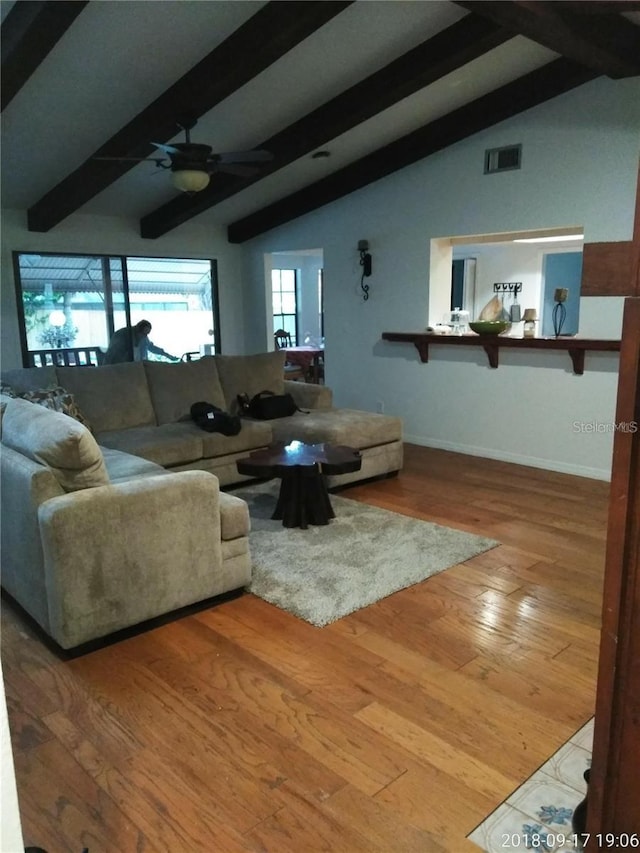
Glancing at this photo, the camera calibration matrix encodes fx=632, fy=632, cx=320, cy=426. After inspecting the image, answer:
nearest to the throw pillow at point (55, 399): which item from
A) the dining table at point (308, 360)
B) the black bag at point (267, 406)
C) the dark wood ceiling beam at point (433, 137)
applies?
the black bag at point (267, 406)

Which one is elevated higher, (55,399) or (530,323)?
(530,323)

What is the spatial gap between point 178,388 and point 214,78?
7.19 feet

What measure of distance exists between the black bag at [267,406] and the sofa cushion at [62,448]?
2.41 m

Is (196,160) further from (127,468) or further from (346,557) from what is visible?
(346,557)

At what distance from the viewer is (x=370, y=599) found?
296cm

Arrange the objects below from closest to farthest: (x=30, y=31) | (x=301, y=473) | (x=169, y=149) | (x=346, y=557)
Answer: (x=30, y=31), (x=346, y=557), (x=301, y=473), (x=169, y=149)

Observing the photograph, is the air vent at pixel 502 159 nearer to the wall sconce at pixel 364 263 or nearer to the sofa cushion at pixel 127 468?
the wall sconce at pixel 364 263

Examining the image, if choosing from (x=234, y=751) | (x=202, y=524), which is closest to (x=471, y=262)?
(x=202, y=524)

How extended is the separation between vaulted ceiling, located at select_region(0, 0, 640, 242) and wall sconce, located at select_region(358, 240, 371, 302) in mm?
575

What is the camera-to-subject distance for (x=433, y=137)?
212 inches

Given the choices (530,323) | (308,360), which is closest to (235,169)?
(530,323)

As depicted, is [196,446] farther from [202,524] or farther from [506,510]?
[506,510]

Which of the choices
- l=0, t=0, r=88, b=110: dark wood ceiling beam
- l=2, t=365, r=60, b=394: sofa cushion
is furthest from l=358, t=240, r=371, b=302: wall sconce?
l=0, t=0, r=88, b=110: dark wood ceiling beam

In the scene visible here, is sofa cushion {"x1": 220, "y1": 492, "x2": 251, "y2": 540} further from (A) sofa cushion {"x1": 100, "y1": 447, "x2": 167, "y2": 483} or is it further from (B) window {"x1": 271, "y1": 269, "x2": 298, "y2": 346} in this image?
(B) window {"x1": 271, "y1": 269, "x2": 298, "y2": 346}
